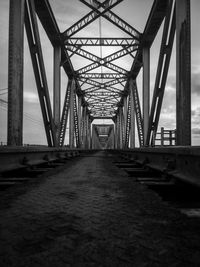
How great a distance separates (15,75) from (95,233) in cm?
551

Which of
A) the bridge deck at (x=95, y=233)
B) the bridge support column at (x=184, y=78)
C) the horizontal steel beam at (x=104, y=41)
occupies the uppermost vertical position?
the horizontal steel beam at (x=104, y=41)

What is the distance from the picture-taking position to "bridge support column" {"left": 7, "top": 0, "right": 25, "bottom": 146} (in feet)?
18.8

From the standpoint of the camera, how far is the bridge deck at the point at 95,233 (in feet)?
3.27

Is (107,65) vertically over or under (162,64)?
over

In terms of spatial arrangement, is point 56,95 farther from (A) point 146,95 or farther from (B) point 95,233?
(B) point 95,233

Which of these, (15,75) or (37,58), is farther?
(37,58)

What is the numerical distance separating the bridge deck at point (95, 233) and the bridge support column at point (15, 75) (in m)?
3.97

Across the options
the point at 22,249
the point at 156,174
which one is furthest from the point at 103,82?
the point at 22,249

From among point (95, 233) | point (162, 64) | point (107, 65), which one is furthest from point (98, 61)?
point (95, 233)

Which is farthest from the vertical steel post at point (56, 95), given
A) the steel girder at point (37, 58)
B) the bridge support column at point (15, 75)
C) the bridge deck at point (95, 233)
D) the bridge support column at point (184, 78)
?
the bridge deck at point (95, 233)

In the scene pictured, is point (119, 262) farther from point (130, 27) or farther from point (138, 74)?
point (138, 74)

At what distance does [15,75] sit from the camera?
19.3ft

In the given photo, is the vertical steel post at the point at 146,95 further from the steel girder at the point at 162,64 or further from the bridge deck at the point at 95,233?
the bridge deck at the point at 95,233

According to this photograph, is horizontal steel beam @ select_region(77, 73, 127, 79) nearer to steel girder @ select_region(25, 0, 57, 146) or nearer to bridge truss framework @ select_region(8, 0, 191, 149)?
bridge truss framework @ select_region(8, 0, 191, 149)
